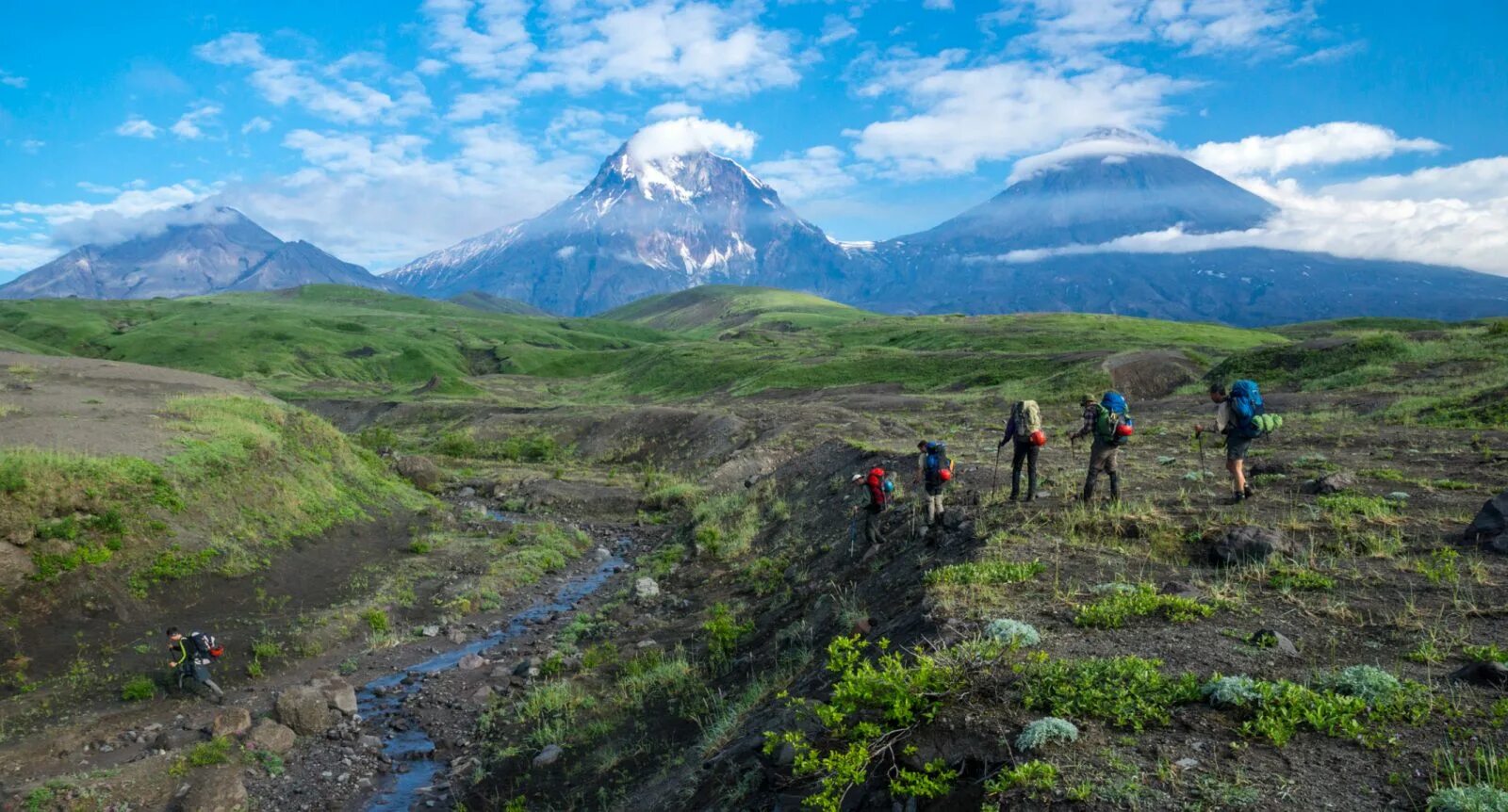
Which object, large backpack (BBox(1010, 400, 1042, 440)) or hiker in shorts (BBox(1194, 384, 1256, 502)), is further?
large backpack (BBox(1010, 400, 1042, 440))

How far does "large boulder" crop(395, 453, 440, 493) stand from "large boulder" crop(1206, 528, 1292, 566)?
43.6 meters

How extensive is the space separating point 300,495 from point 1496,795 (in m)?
37.1

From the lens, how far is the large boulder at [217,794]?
1470 centimetres

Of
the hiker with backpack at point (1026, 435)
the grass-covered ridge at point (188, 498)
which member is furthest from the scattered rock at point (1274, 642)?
the grass-covered ridge at point (188, 498)

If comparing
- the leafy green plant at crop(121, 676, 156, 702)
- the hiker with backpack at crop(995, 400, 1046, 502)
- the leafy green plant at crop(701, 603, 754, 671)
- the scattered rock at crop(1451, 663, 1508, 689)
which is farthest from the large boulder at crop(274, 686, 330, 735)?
the scattered rock at crop(1451, 663, 1508, 689)

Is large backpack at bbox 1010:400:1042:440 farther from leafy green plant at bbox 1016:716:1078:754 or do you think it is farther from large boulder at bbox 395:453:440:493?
large boulder at bbox 395:453:440:493

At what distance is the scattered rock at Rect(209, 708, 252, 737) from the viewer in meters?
17.4

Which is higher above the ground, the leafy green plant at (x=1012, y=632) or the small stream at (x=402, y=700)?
the leafy green plant at (x=1012, y=632)

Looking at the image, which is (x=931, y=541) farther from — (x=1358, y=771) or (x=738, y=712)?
(x=1358, y=771)

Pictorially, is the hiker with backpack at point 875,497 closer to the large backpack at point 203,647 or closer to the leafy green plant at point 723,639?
the leafy green plant at point 723,639

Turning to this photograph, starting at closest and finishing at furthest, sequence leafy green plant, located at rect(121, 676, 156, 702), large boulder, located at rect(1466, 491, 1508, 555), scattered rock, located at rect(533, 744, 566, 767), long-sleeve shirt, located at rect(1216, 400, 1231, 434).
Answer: large boulder, located at rect(1466, 491, 1508, 555) < scattered rock, located at rect(533, 744, 566, 767) < long-sleeve shirt, located at rect(1216, 400, 1231, 434) < leafy green plant, located at rect(121, 676, 156, 702)

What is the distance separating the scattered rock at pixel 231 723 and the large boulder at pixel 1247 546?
66.7 ft

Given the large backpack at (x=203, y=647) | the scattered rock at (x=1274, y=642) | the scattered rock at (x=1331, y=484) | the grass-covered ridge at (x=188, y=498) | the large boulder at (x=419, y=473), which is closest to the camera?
the scattered rock at (x=1274, y=642)

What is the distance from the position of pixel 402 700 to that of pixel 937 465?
49.0 feet
